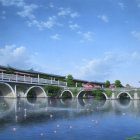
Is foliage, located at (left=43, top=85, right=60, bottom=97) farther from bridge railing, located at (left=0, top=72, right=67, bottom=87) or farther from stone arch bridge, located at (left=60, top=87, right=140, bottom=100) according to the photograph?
stone arch bridge, located at (left=60, top=87, right=140, bottom=100)

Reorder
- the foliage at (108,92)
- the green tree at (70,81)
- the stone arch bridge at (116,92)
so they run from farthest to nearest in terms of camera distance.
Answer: the green tree at (70,81) → the foliage at (108,92) → the stone arch bridge at (116,92)

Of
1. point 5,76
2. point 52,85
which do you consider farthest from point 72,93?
point 5,76

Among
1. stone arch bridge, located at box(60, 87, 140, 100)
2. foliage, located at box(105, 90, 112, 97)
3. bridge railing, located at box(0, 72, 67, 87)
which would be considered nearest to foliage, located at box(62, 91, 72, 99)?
stone arch bridge, located at box(60, 87, 140, 100)

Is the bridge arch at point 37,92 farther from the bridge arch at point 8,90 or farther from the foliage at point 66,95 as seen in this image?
the bridge arch at point 8,90

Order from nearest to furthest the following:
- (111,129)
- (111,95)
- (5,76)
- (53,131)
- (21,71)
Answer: (53,131)
(111,129)
(5,76)
(111,95)
(21,71)

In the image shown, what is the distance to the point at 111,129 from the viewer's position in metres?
15.5

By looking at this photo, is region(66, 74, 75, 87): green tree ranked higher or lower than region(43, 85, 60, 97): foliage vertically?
higher

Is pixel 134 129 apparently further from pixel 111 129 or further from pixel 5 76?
pixel 5 76

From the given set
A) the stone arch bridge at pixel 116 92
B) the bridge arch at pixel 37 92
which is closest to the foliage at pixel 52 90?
the bridge arch at pixel 37 92

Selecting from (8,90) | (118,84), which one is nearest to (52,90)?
(8,90)

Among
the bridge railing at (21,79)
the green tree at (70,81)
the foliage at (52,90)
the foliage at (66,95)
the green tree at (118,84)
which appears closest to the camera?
the bridge railing at (21,79)

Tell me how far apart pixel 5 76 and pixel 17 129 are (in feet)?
103

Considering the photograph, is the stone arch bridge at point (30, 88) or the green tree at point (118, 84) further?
the green tree at point (118, 84)

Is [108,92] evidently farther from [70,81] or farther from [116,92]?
[70,81]
